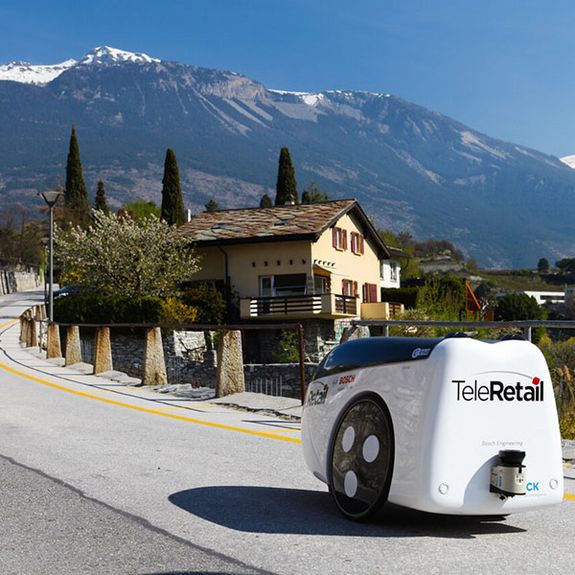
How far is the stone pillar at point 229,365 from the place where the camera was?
1409 centimetres

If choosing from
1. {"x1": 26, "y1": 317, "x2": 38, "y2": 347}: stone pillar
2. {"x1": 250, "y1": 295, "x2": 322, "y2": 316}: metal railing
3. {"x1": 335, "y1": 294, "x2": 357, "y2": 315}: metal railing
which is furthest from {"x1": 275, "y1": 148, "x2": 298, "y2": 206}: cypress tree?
{"x1": 26, "y1": 317, "x2": 38, "y2": 347}: stone pillar

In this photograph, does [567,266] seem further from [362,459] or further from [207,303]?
[362,459]

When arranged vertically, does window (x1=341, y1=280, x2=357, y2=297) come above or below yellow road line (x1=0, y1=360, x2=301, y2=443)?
above

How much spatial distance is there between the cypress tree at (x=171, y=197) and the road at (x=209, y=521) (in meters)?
65.1

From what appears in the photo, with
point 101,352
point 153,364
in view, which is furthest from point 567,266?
point 153,364

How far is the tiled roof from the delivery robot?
1583 inches

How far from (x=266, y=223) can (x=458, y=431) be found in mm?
43985

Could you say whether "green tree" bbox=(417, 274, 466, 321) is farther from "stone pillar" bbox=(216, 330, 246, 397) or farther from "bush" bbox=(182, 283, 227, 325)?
"stone pillar" bbox=(216, 330, 246, 397)

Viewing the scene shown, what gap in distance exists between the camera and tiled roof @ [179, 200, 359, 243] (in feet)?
153

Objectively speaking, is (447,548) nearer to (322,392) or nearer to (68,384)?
(322,392)

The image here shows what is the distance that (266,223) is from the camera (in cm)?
4888

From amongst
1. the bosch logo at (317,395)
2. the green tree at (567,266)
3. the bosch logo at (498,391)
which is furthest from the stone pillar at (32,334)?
the green tree at (567,266)

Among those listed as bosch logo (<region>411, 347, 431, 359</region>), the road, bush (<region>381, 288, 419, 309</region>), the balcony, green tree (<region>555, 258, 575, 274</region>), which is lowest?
the road

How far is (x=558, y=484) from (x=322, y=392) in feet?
5.24
